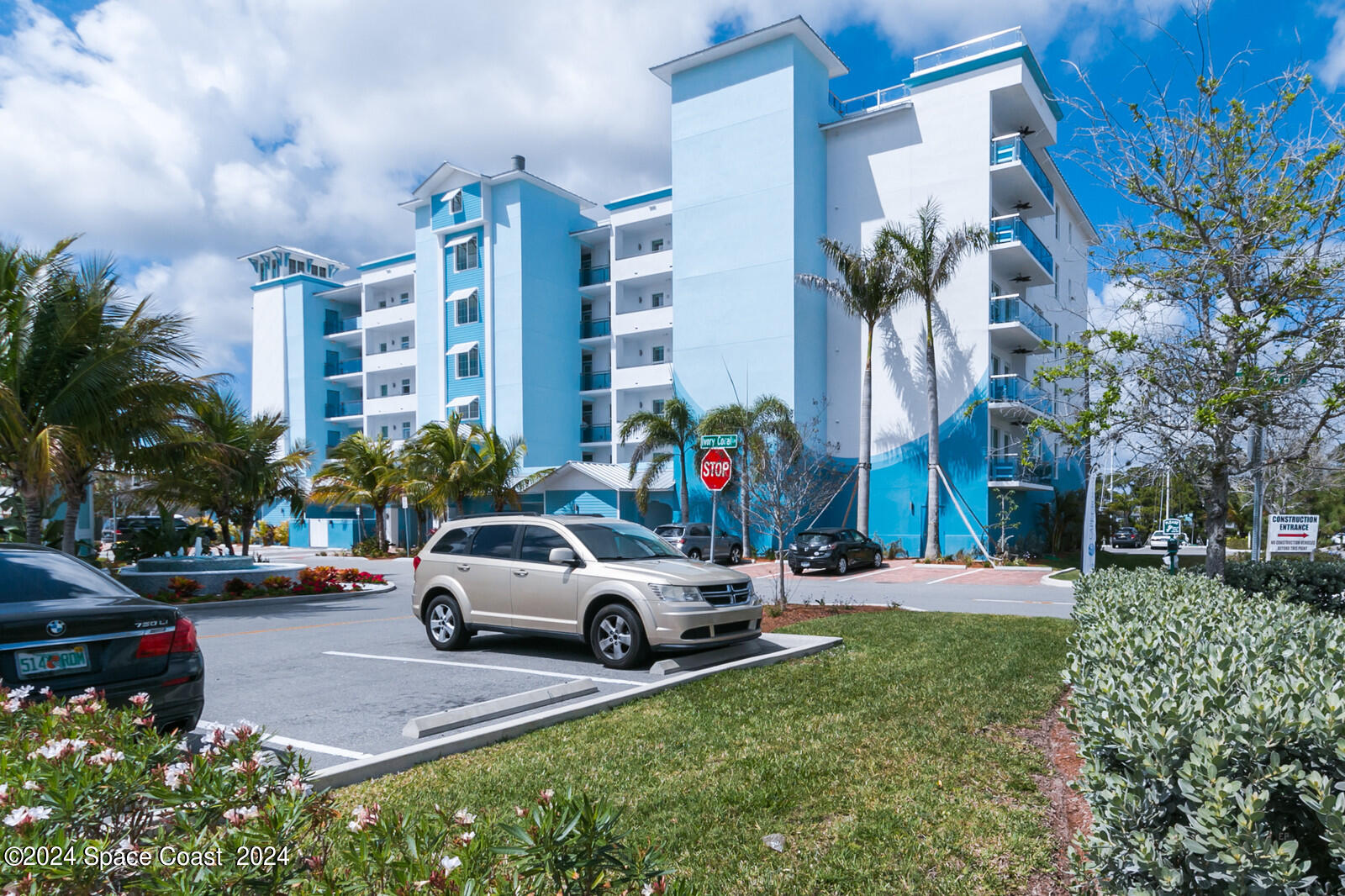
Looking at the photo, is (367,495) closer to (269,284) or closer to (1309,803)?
(269,284)

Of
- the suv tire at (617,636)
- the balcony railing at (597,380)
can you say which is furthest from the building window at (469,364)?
the suv tire at (617,636)

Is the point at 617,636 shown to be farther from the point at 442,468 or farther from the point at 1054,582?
the point at 442,468

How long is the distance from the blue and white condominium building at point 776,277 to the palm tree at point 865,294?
1952 mm

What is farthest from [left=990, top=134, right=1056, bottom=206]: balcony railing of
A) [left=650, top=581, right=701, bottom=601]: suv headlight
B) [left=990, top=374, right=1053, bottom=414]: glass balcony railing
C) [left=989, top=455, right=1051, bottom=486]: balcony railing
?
[left=650, top=581, right=701, bottom=601]: suv headlight

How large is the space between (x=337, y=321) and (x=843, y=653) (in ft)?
176

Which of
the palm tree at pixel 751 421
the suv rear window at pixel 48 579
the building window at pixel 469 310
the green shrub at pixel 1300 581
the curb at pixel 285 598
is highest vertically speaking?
the building window at pixel 469 310

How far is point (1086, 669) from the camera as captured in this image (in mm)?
4391

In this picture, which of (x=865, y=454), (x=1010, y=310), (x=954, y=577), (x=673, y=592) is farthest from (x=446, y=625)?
(x=1010, y=310)

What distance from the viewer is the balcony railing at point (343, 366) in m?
54.1

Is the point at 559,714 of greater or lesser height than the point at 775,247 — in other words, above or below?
below

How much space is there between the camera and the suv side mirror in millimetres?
9414

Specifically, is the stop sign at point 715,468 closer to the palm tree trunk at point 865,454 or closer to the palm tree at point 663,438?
the palm tree trunk at point 865,454

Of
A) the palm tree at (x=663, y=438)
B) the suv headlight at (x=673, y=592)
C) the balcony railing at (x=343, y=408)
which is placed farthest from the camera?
the balcony railing at (x=343, y=408)

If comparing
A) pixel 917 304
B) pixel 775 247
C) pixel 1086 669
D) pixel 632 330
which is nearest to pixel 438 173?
pixel 632 330
